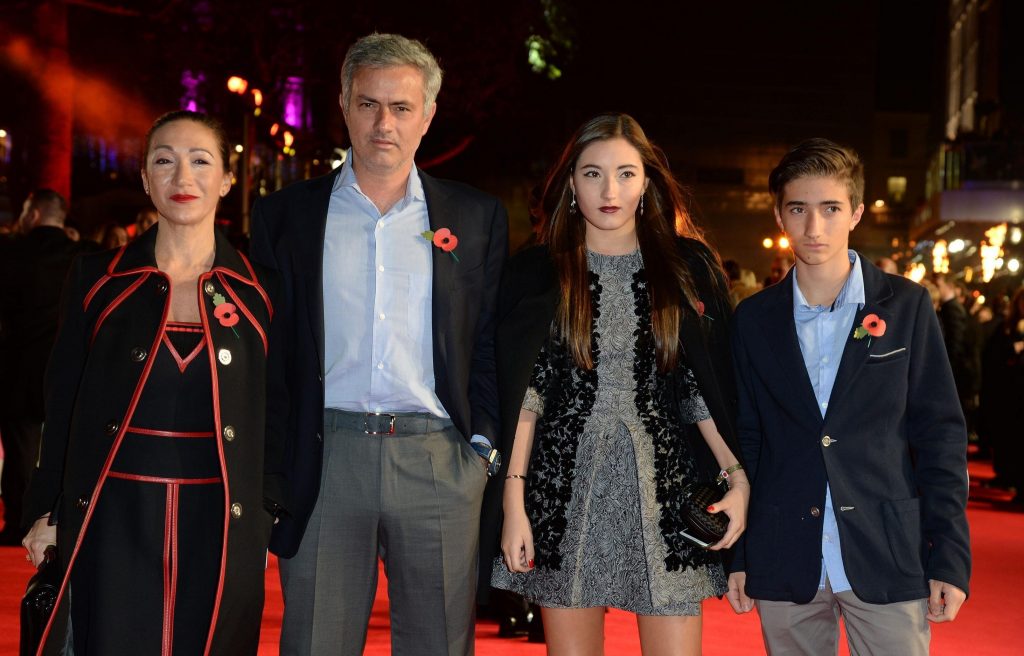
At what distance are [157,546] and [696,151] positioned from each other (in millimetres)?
31977

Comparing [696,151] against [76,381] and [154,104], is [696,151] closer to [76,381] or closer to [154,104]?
[154,104]

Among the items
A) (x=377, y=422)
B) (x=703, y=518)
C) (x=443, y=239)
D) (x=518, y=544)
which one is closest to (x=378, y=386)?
(x=377, y=422)

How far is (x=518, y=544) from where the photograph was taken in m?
3.40

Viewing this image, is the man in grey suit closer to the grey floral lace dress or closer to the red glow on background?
the grey floral lace dress

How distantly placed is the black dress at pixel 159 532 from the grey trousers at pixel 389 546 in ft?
1.06

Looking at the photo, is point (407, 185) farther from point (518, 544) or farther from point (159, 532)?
point (159, 532)

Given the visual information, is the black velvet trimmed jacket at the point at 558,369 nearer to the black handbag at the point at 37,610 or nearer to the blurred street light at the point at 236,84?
the black handbag at the point at 37,610

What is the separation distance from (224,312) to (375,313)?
45cm

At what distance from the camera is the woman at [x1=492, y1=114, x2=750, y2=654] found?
3408mm

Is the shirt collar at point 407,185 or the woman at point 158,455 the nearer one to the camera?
the woman at point 158,455

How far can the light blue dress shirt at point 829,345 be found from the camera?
3334mm

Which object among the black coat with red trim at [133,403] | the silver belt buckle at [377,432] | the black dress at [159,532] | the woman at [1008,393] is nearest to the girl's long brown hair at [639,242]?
the silver belt buckle at [377,432]

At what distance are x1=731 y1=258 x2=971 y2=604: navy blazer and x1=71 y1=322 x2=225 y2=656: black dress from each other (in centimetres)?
152

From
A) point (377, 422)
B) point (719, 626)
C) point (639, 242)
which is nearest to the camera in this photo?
point (377, 422)
